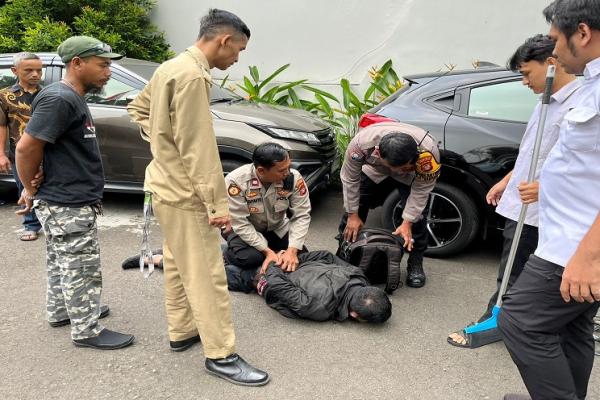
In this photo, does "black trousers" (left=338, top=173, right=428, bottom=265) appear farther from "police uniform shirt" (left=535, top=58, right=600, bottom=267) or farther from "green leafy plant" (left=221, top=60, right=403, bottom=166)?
"green leafy plant" (left=221, top=60, right=403, bottom=166)

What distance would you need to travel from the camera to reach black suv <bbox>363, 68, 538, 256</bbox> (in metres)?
3.84

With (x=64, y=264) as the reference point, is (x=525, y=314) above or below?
above

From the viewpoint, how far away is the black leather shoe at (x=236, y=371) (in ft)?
8.14

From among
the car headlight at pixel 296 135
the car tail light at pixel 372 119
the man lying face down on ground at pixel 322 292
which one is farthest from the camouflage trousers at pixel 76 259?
the car tail light at pixel 372 119

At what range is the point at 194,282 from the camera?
2.42m

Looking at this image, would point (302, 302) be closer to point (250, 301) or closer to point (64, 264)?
point (250, 301)

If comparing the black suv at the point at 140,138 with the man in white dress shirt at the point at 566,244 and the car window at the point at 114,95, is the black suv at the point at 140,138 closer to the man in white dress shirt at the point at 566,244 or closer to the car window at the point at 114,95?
the car window at the point at 114,95

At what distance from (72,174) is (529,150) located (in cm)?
239

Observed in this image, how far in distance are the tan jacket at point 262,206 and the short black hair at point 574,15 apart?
203 centimetres

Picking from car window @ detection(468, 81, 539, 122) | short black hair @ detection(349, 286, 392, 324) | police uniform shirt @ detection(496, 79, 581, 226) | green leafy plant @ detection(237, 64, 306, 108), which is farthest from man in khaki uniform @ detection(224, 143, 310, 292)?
green leafy plant @ detection(237, 64, 306, 108)

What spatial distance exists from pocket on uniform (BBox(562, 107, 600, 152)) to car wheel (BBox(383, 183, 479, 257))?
2345 mm

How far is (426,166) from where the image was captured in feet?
11.4

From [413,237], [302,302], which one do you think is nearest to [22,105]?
[302,302]

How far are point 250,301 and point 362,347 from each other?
0.86m
